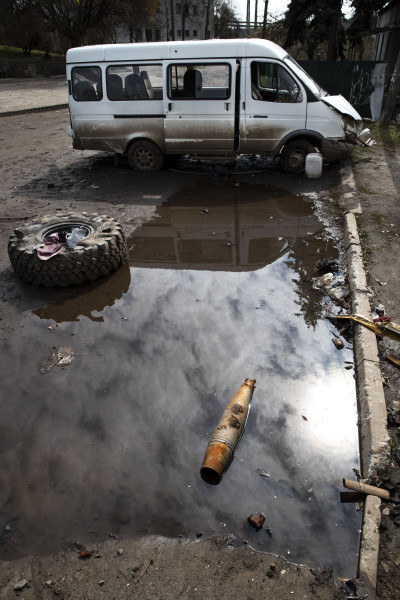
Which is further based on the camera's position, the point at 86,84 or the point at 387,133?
the point at 387,133

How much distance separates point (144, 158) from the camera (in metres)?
9.66

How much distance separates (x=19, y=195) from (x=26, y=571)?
7388mm

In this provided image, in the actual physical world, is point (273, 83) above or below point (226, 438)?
above

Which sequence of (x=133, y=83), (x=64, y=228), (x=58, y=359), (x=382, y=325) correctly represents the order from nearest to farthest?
(x=58, y=359) < (x=382, y=325) < (x=64, y=228) < (x=133, y=83)

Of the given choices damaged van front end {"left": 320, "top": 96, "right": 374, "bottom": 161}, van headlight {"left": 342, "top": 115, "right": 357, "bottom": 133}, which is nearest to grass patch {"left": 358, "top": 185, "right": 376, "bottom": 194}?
damaged van front end {"left": 320, "top": 96, "right": 374, "bottom": 161}

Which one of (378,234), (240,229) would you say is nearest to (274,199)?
(240,229)

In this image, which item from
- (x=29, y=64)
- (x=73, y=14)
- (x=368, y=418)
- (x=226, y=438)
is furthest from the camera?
(x=73, y=14)

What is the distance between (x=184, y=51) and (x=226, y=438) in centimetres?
792

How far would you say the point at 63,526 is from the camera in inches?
109

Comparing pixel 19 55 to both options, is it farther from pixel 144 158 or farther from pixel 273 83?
pixel 273 83

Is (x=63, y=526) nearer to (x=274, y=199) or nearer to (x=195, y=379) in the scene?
(x=195, y=379)

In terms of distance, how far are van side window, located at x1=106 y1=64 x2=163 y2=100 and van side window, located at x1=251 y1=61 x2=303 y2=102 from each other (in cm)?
194

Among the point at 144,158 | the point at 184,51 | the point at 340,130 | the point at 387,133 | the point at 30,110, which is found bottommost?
the point at 144,158

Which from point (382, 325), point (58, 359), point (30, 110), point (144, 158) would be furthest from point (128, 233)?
point (30, 110)
